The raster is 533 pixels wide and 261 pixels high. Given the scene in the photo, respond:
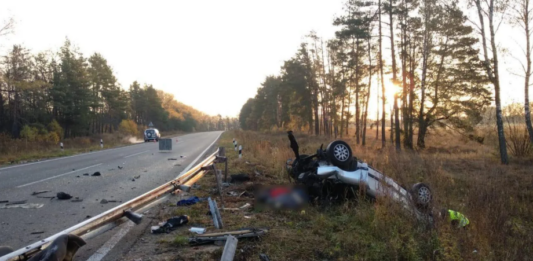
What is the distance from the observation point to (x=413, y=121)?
88.9 feet

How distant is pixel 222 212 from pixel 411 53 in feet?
89.5

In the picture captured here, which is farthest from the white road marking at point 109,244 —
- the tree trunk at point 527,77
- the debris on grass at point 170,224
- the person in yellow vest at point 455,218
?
the tree trunk at point 527,77

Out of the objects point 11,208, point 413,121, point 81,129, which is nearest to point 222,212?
point 11,208

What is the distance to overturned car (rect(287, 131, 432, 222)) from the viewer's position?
5992mm

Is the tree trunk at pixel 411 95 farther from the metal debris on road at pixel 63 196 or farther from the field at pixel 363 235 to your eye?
the metal debris on road at pixel 63 196

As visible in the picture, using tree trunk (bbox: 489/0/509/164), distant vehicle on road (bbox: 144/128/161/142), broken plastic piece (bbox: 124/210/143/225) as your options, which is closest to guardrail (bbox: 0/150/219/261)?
broken plastic piece (bbox: 124/210/143/225)

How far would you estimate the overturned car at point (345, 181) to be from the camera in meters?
5.99

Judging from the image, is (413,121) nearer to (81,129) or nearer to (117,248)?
(117,248)

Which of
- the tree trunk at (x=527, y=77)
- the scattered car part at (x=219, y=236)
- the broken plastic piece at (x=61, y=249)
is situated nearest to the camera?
the broken plastic piece at (x=61, y=249)

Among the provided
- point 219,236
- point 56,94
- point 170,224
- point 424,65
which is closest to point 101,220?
point 170,224

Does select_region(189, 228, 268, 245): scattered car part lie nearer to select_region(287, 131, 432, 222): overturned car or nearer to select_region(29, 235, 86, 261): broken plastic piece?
select_region(29, 235, 86, 261): broken plastic piece

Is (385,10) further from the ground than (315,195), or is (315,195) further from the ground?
(385,10)

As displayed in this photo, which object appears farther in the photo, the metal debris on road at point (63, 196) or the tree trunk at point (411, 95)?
the tree trunk at point (411, 95)

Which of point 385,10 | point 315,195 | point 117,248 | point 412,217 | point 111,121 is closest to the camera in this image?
point 117,248
